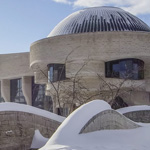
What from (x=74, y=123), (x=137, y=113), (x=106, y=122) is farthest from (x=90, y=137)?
(x=137, y=113)

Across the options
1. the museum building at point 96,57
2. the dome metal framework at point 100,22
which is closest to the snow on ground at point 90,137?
the museum building at point 96,57

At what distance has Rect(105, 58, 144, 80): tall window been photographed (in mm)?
25031

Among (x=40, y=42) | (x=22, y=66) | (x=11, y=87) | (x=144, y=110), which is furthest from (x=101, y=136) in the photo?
(x=11, y=87)

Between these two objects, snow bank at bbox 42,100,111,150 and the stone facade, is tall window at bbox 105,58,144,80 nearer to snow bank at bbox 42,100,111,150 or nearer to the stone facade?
the stone facade

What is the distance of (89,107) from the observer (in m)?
6.53

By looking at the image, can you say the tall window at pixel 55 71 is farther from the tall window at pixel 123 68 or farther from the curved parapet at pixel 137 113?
the curved parapet at pixel 137 113

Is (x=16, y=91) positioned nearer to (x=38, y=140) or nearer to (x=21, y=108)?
(x=21, y=108)

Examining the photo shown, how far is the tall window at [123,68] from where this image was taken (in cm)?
2503

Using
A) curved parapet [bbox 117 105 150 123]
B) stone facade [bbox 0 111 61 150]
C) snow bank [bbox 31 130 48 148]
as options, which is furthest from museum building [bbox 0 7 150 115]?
snow bank [bbox 31 130 48 148]

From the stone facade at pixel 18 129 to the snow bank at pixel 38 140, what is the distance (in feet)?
0.66

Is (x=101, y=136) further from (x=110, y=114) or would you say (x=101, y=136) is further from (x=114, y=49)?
(x=114, y=49)

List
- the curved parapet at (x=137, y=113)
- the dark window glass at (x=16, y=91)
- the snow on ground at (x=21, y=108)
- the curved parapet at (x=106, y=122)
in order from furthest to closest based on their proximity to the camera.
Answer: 1. the dark window glass at (x=16, y=91)
2. the curved parapet at (x=137, y=113)
3. the snow on ground at (x=21, y=108)
4. the curved parapet at (x=106, y=122)

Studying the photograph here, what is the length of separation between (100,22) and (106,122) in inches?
933

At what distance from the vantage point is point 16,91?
39.7m
